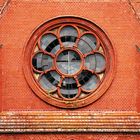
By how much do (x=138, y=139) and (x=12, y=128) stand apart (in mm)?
4423

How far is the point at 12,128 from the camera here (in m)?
21.9

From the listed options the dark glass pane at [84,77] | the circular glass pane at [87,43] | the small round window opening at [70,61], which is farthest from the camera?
the circular glass pane at [87,43]

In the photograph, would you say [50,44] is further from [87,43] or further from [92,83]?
[92,83]

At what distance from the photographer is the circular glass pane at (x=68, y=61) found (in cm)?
2283

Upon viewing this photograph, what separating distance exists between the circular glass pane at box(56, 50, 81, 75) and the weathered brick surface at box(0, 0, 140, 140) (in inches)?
53.8

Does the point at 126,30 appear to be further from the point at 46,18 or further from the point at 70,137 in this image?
the point at 70,137

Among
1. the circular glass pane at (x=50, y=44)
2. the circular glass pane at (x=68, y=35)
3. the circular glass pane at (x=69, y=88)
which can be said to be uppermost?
the circular glass pane at (x=68, y=35)

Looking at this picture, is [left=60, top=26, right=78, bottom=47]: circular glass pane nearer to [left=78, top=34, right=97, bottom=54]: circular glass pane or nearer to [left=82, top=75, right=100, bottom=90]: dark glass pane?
[left=78, top=34, right=97, bottom=54]: circular glass pane

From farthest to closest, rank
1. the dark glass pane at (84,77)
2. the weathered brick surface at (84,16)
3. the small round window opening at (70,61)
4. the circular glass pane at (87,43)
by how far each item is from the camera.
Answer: the circular glass pane at (87,43) → the dark glass pane at (84,77) → the small round window opening at (70,61) → the weathered brick surface at (84,16)

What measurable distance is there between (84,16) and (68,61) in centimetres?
173

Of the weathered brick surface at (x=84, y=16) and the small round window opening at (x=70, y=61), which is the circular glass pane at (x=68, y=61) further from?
the weathered brick surface at (x=84, y=16)

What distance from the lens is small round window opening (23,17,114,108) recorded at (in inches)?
894

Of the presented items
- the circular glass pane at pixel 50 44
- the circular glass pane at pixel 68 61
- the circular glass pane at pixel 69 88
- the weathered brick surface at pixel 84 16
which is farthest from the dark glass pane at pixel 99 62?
the circular glass pane at pixel 50 44

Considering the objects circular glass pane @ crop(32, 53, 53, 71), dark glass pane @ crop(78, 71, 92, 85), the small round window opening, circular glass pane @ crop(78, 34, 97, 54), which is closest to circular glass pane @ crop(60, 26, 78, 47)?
the small round window opening
